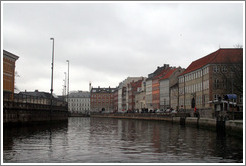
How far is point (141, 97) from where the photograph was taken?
187m

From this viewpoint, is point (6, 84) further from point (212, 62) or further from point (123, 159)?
point (123, 159)

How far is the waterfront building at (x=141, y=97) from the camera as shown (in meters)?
182

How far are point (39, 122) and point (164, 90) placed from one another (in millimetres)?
87741

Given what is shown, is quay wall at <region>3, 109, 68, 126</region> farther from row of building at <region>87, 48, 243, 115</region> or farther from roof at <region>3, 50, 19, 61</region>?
row of building at <region>87, 48, 243, 115</region>

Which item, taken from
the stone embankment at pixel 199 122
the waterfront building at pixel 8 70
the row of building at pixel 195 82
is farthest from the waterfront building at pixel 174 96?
the waterfront building at pixel 8 70

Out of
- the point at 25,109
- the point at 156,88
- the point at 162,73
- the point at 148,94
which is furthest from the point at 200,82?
the point at 148,94

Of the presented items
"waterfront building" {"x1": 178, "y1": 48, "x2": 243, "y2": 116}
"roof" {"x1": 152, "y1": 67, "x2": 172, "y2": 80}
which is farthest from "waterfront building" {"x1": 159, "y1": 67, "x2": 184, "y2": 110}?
"waterfront building" {"x1": 178, "y1": 48, "x2": 243, "y2": 116}

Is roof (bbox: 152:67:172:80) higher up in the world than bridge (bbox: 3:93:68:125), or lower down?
higher up

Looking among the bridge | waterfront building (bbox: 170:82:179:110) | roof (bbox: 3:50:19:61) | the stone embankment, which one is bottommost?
the stone embankment

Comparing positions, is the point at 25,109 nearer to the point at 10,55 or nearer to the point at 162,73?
the point at 10,55

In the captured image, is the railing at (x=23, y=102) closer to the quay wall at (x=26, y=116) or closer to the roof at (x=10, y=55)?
the quay wall at (x=26, y=116)

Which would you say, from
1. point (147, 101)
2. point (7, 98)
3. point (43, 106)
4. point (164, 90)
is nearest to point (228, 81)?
point (43, 106)

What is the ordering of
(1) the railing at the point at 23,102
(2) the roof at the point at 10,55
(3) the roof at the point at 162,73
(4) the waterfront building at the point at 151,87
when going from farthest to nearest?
(4) the waterfront building at the point at 151,87 < (3) the roof at the point at 162,73 < (2) the roof at the point at 10,55 < (1) the railing at the point at 23,102

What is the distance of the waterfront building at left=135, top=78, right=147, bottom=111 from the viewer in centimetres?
18162
